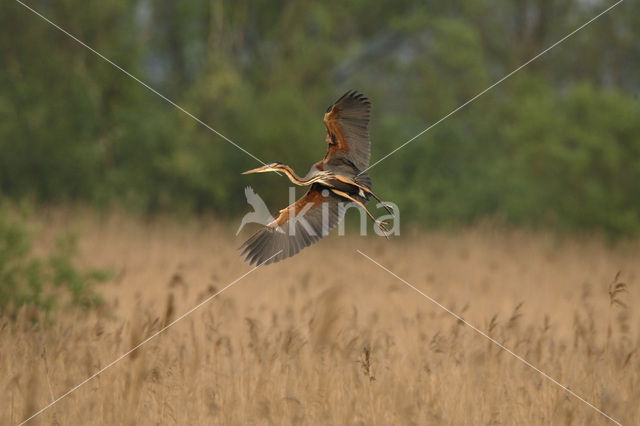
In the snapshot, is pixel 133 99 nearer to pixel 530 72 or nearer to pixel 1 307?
pixel 1 307

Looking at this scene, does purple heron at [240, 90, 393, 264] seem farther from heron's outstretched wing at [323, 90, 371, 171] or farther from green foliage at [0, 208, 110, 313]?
green foliage at [0, 208, 110, 313]

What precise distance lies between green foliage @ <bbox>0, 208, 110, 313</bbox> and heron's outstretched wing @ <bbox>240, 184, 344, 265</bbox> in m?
2.16

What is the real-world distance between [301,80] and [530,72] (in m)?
8.25

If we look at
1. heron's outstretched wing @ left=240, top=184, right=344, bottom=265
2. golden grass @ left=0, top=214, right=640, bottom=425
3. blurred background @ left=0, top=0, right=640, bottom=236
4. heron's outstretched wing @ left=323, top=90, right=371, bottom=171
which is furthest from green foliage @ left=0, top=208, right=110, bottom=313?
blurred background @ left=0, top=0, right=640, bottom=236

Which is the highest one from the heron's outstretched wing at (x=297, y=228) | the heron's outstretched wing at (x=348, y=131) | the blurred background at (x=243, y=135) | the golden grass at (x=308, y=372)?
the blurred background at (x=243, y=135)

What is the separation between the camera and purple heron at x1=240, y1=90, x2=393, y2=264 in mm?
4809

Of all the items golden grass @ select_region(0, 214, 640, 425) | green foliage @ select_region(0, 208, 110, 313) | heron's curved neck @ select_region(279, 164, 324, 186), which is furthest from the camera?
green foliage @ select_region(0, 208, 110, 313)

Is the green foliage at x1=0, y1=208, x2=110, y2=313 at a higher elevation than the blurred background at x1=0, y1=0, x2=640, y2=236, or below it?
below

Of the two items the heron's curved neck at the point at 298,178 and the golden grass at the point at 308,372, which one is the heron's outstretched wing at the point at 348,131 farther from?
the golden grass at the point at 308,372

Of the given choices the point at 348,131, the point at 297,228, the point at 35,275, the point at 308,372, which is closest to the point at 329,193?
the point at 297,228

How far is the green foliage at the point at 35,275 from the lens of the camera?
6551mm

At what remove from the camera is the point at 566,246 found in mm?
12133

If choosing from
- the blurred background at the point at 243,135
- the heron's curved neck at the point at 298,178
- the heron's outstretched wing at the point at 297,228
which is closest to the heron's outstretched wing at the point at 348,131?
the heron's outstretched wing at the point at 297,228

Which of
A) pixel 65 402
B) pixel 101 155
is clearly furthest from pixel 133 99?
pixel 65 402
